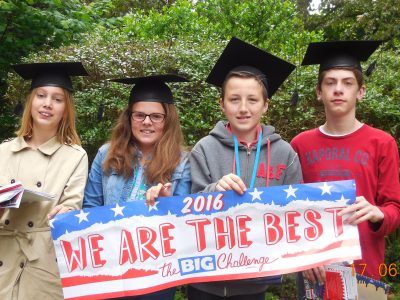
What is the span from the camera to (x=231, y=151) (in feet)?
9.41

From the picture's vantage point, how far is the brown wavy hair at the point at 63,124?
309cm

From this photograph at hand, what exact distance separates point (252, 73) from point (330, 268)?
126 cm

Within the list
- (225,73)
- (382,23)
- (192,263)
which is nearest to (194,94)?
(225,73)

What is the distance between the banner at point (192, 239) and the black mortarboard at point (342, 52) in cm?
86

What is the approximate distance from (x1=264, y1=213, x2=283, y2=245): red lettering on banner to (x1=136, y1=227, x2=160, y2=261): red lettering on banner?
0.65m

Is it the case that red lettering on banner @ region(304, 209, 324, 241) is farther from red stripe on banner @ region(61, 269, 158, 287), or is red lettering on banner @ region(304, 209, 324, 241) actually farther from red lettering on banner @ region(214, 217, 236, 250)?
red stripe on banner @ region(61, 269, 158, 287)

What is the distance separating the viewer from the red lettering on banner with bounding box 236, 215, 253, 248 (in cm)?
279

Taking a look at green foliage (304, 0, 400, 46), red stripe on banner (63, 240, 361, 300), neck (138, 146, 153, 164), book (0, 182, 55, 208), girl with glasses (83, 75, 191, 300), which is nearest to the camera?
book (0, 182, 55, 208)

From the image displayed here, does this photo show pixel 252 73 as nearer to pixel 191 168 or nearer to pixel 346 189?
pixel 191 168

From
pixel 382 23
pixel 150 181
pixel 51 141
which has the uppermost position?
pixel 382 23

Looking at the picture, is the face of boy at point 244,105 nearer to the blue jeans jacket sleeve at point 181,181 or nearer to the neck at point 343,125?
the blue jeans jacket sleeve at point 181,181

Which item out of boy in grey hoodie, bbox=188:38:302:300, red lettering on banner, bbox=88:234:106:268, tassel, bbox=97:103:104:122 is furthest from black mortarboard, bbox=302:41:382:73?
tassel, bbox=97:103:104:122

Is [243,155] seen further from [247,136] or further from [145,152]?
[145,152]

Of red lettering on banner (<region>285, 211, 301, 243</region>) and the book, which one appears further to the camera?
red lettering on banner (<region>285, 211, 301, 243</region>)
